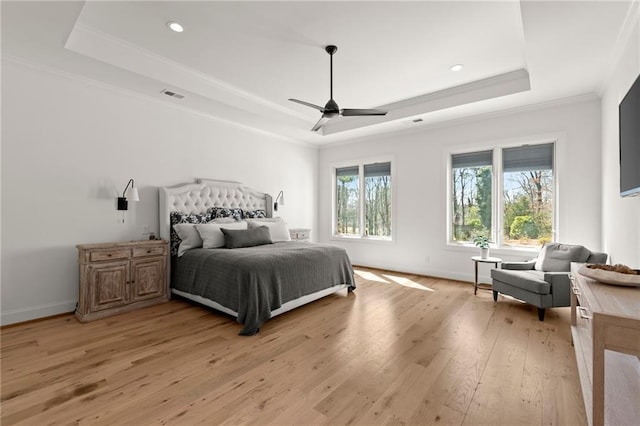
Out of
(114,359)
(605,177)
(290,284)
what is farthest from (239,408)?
(605,177)

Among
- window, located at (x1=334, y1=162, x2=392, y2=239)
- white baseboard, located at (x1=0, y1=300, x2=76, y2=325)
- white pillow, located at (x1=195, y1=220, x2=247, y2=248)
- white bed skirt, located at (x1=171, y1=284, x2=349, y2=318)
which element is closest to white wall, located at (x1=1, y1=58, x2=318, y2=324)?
white baseboard, located at (x1=0, y1=300, x2=76, y2=325)

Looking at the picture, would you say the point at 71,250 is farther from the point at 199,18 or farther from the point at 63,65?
the point at 199,18

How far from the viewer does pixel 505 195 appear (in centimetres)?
461

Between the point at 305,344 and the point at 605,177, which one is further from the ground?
the point at 605,177

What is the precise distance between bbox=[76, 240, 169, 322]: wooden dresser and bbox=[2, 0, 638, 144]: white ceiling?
2.01m

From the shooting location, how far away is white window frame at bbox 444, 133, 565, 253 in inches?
163

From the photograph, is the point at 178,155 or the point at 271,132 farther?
the point at 271,132

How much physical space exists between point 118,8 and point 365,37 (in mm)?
2215

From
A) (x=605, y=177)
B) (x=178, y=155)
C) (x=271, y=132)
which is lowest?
(x=605, y=177)

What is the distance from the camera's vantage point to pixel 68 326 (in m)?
3.03

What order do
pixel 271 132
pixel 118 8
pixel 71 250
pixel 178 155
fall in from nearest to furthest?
pixel 118 8 < pixel 71 250 < pixel 178 155 < pixel 271 132

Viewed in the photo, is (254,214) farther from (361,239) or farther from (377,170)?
(377,170)

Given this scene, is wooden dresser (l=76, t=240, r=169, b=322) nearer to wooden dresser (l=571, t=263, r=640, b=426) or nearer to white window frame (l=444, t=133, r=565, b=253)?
wooden dresser (l=571, t=263, r=640, b=426)

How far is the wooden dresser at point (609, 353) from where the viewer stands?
52.8 inches
